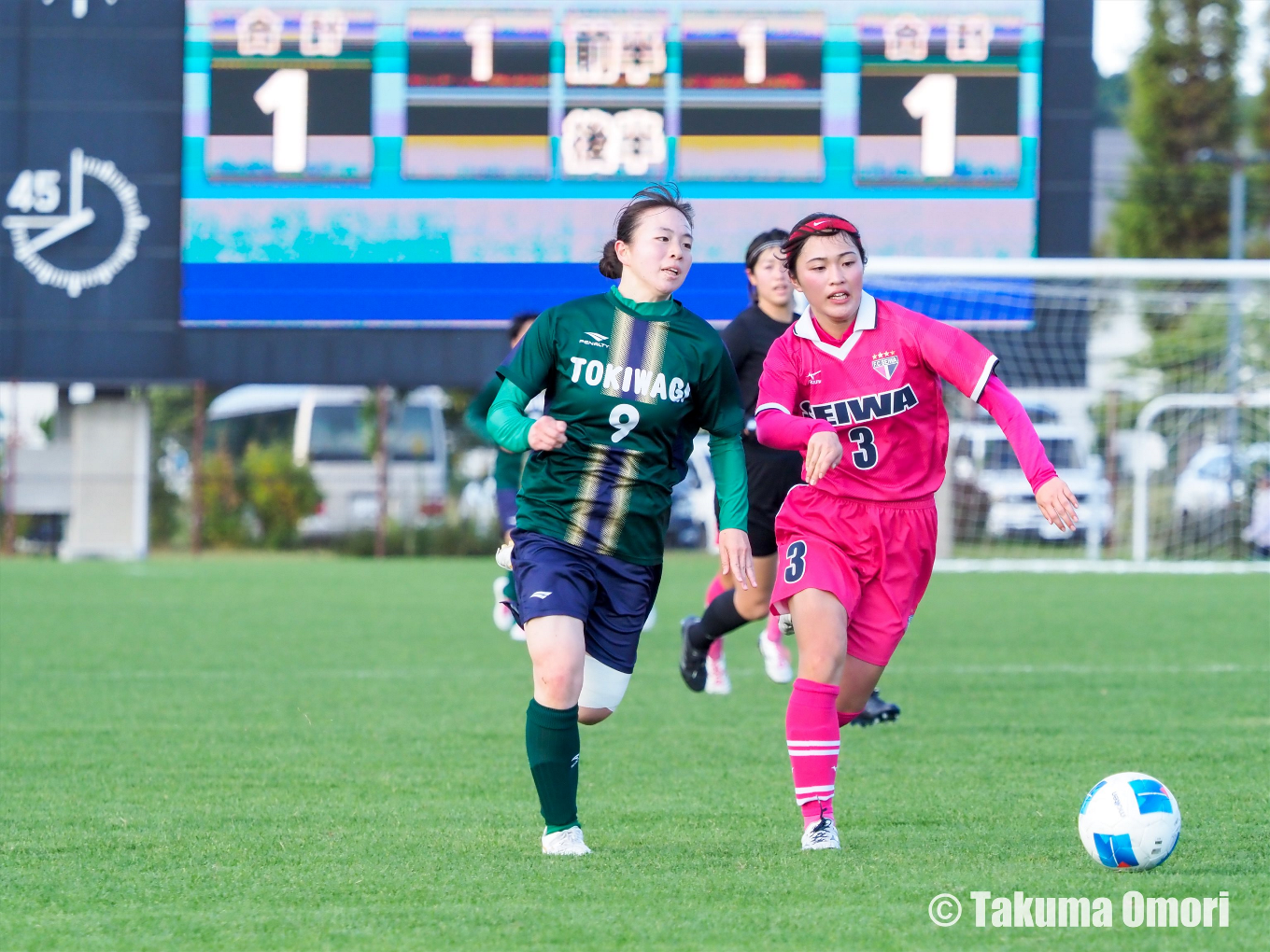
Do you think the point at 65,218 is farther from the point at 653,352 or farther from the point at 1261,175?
the point at 1261,175

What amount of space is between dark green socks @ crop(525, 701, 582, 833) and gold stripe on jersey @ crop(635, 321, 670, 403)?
0.83 metres

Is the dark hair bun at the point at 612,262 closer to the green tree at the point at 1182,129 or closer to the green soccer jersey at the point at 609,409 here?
the green soccer jersey at the point at 609,409

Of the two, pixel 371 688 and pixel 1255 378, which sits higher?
pixel 1255 378

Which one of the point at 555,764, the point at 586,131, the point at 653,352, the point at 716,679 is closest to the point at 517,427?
the point at 653,352

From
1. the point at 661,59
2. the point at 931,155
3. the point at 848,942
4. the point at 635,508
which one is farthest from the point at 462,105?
the point at 848,942

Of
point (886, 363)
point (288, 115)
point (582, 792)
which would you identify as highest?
point (288, 115)

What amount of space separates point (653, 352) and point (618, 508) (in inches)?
16.4

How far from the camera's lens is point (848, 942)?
3.48 m

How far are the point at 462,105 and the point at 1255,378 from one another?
993 centimetres

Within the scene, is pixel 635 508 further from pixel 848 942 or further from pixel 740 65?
pixel 740 65

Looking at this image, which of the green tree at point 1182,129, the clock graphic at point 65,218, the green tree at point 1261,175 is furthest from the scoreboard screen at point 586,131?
the green tree at point 1261,175

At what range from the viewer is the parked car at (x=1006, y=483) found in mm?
21094

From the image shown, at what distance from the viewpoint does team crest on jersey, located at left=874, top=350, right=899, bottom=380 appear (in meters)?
4.91
